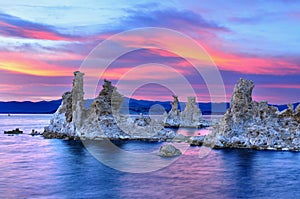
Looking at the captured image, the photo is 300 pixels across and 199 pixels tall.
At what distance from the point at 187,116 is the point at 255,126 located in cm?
9764

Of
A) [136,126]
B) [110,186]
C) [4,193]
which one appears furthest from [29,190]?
[136,126]

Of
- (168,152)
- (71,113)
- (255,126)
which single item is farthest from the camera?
(71,113)

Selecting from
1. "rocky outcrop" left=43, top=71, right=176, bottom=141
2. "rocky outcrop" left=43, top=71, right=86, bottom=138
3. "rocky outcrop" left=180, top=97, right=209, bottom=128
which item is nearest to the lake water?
"rocky outcrop" left=43, top=71, right=176, bottom=141

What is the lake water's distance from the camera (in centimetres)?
3656

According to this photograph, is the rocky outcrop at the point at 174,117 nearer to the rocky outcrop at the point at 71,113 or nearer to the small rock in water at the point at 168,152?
the rocky outcrop at the point at 71,113

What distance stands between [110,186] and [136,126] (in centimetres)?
5195

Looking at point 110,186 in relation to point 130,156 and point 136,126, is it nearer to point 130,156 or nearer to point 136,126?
point 130,156

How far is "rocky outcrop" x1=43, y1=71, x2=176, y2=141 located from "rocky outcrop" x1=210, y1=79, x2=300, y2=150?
22.1 meters

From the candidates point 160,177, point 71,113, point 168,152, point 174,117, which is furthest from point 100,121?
point 174,117

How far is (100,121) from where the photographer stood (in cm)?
8750

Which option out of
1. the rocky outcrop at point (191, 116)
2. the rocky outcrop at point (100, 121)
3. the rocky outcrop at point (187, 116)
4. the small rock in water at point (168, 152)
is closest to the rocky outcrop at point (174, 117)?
the rocky outcrop at point (187, 116)

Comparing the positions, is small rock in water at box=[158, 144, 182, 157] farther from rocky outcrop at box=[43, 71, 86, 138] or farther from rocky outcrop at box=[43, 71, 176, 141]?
rocky outcrop at box=[43, 71, 86, 138]

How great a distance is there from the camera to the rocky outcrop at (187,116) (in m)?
165

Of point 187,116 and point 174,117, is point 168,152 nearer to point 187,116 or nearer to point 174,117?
point 187,116
